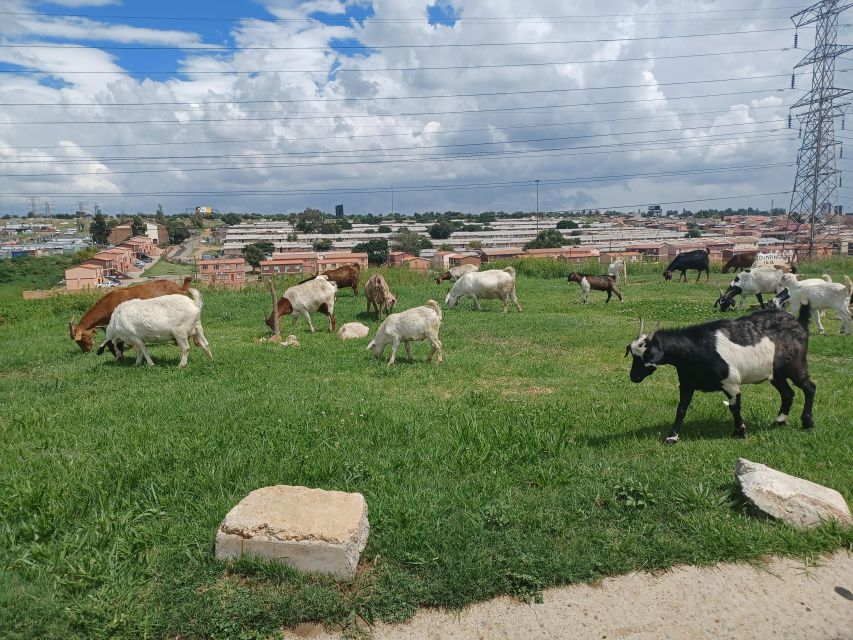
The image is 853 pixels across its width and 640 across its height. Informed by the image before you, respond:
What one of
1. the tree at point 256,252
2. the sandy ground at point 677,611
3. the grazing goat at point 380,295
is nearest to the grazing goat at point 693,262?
the grazing goat at point 380,295

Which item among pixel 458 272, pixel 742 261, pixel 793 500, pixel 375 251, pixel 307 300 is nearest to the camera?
pixel 793 500

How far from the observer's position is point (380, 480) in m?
5.81

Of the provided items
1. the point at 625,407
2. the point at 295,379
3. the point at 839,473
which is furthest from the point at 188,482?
the point at 839,473

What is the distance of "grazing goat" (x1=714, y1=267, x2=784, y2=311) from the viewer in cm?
1800

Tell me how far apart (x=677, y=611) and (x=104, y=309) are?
14353 mm

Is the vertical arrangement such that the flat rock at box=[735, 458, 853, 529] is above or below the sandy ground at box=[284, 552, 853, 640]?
above

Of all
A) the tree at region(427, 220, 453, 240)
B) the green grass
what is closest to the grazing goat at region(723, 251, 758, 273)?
the green grass

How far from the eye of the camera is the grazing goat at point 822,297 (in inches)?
520

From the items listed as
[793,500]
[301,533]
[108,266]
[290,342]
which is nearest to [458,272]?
[290,342]

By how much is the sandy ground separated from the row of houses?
2755cm

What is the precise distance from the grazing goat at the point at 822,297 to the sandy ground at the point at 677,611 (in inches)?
399

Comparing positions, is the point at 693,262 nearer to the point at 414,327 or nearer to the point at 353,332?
the point at 353,332

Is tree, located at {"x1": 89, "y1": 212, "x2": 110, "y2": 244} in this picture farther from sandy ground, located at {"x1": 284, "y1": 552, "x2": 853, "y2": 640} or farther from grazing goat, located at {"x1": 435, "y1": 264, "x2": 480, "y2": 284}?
sandy ground, located at {"x1": 284, "y1": 552, "x2": 853, "y2": 640}

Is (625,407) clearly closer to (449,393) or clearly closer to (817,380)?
(449,393)
